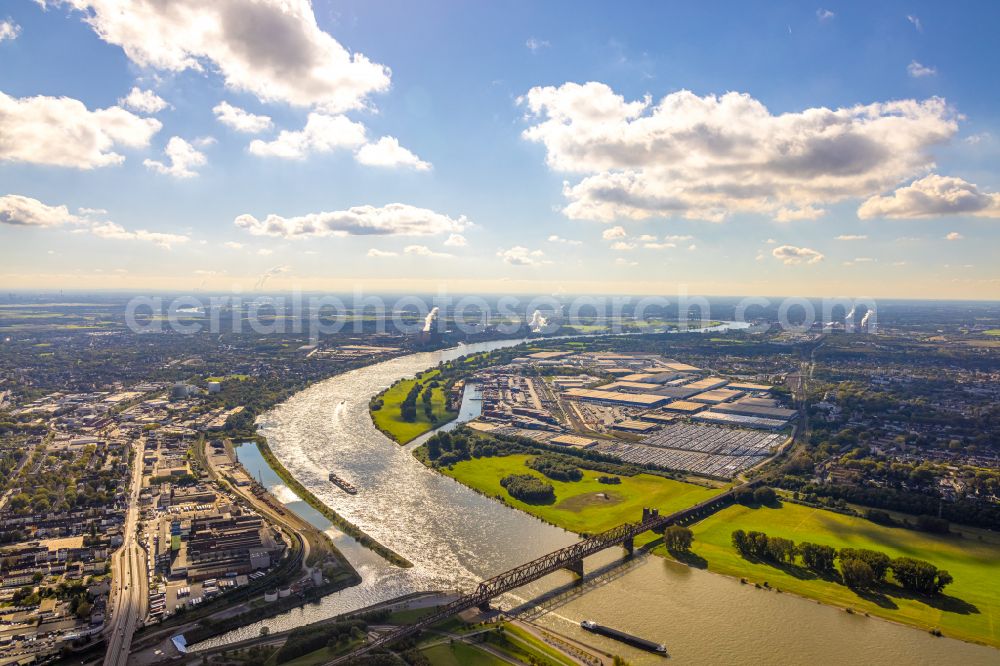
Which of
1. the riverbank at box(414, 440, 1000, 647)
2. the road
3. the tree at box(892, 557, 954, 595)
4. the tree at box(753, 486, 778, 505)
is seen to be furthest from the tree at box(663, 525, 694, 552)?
the road

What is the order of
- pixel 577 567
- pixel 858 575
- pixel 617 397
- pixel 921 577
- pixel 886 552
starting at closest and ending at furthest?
pixel 921 577 < pixel 858 575 < pixel 577 567 < pixel 886 552 < pixel 617 397

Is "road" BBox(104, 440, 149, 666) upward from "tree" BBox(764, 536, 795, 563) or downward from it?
downward

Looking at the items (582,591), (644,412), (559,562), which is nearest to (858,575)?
(582,591)

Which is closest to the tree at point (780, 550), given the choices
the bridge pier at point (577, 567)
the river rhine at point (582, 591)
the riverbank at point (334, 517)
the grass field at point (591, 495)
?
the river rhine at point (582, 591)

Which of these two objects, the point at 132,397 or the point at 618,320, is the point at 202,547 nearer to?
the point at 132,397

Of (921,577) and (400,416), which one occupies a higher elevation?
(400,416)

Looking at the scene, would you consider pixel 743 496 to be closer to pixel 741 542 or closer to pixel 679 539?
pixel 741 542

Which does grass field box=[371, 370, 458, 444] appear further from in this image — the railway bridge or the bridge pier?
the bridge pier

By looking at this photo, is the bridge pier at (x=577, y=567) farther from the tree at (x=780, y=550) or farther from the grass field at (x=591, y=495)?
the tree at (x=780, y=550)
